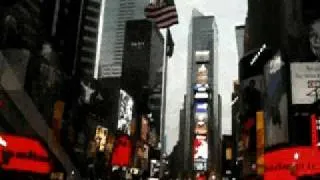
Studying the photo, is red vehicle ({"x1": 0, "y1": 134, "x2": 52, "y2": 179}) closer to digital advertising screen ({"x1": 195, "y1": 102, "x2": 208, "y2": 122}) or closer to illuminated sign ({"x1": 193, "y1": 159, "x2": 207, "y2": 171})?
illuminated sign ({"x1": 193, "y1": 159, "x2": 207, "y2": 171})

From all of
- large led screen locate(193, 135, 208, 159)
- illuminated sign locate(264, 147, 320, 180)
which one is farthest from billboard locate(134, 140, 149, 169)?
illuminated sign locate(264, 147, 320, 180)

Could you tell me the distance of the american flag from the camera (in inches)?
1179

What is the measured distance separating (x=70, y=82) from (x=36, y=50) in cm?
897

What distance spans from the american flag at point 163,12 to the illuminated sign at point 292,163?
1176 cm

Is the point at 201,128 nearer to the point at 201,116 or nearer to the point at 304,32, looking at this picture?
the point at 201,116

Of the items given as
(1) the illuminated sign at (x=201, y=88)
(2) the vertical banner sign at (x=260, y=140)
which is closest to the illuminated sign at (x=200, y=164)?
(1) the illuminated sign at (x=201, y=88)

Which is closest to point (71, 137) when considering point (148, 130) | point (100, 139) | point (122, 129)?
point (100, 139)

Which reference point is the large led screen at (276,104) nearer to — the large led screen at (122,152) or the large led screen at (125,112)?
the large led screen at (122,152)

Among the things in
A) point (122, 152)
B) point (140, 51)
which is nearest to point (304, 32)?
point (122, 152)

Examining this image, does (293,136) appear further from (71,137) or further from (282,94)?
(71,137)

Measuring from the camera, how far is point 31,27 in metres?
48.5

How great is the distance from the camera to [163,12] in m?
30.2

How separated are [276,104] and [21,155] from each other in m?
19.8

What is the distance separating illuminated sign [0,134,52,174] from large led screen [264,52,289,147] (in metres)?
17.9
